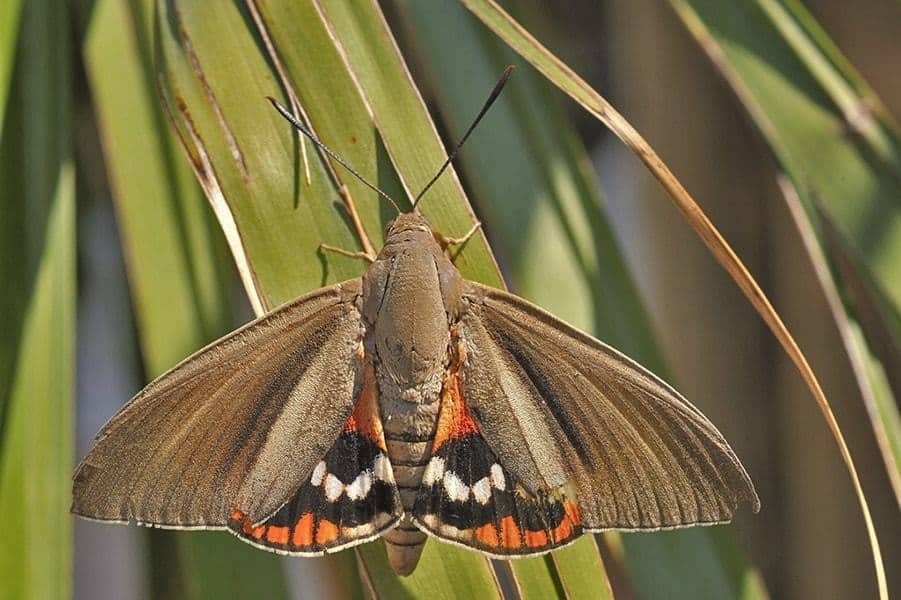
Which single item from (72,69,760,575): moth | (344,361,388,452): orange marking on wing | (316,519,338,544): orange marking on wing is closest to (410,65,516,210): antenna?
(72,69,760,575): moth

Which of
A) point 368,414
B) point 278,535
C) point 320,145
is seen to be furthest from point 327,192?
point 278,535

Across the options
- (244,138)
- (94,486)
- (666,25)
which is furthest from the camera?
(666,25)

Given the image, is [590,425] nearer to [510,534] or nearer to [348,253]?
[510,534]

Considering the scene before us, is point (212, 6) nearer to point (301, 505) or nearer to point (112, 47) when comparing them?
point (112, 47)

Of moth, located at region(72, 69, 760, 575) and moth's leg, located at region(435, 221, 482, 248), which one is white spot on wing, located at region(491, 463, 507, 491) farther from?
moth's leg, located at region(435, 221, 482, 248)

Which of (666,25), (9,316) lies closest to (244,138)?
(9,316)
